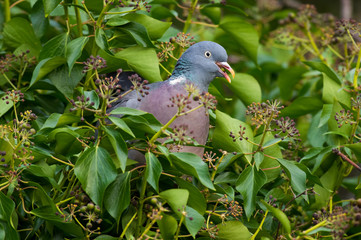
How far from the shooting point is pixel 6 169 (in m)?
1.61

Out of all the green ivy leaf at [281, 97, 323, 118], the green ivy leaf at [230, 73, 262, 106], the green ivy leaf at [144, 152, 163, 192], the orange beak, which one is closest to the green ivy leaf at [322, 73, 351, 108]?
the green ivy leaf at [281, 97, 323, 118]

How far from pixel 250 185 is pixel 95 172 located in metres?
0.44

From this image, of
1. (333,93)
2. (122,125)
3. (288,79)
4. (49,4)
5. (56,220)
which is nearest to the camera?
(122,125)

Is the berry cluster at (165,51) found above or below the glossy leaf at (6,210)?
above

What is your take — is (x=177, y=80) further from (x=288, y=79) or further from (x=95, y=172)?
(x=288, y=79)

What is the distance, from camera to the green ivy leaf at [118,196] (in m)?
1.49

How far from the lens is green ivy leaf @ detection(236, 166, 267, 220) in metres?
1.60

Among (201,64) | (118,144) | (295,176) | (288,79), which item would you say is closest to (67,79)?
(201,64)

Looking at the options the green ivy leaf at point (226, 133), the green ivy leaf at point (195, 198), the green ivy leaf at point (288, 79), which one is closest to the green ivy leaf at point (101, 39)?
the green ivy leaf at point (226, 133)

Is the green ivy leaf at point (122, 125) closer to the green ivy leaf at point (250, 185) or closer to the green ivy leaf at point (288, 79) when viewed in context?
the green ivy leaf at point (250, 185)

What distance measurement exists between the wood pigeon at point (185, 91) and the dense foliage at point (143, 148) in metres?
0.05

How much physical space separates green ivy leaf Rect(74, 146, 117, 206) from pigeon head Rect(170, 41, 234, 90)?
51 cm

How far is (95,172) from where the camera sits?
1.45 m

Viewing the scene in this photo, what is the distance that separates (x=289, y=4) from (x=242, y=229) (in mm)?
2929
